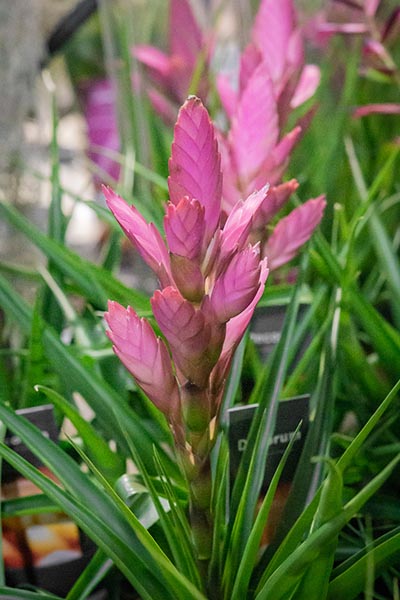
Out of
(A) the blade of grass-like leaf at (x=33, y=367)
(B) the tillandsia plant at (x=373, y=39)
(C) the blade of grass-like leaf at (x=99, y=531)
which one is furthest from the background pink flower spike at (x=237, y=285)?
(B) the tillandsia plant at (x=373, y=39)

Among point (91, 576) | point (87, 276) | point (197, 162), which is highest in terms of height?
point (197, 162)

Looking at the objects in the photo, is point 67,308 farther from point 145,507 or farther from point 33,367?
point 145,507

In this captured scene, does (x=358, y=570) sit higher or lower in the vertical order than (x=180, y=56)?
lower

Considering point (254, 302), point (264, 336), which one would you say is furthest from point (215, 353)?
point (264, 336)

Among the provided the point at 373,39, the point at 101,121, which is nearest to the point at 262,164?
the point at 373,39

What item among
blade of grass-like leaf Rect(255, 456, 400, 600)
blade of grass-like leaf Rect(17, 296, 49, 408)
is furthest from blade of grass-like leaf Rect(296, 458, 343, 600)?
blade of grass-like leaf Rect(17, 296, 49, 408)

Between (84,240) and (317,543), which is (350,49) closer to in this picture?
(84,240)
